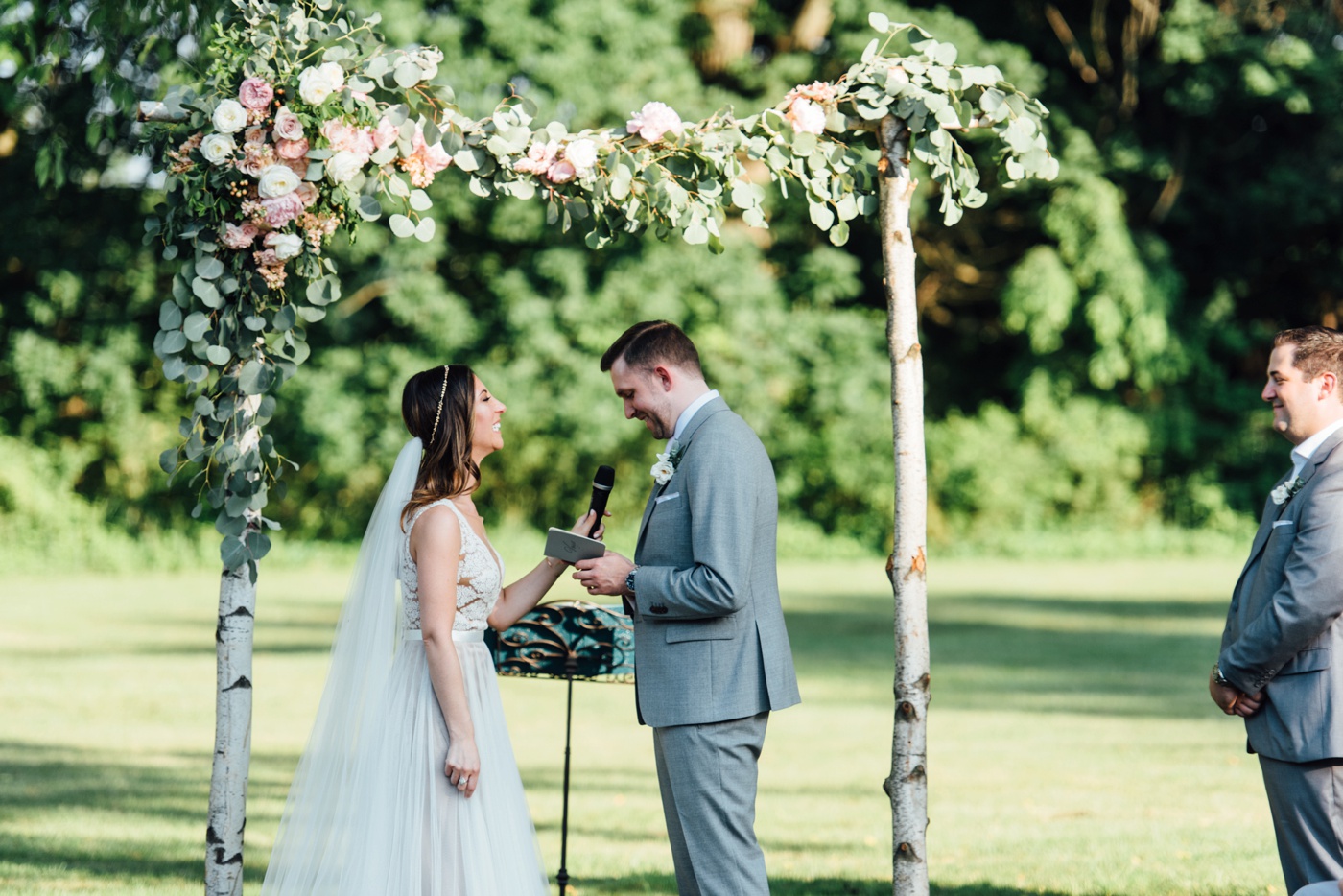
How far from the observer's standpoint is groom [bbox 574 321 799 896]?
3.97 meters

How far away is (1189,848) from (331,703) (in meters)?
4.59

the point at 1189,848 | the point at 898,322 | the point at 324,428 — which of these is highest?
the point at 324,428

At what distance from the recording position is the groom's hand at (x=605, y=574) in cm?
412

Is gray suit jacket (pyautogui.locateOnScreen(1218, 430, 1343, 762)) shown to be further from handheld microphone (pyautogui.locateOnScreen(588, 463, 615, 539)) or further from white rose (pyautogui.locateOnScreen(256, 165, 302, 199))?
white rose (pyautogui.locateOnScreen(256, 165, 302, 199))

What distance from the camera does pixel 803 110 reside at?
442cm

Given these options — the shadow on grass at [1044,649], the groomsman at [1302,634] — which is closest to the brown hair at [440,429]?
the groomsman at [1302,634]

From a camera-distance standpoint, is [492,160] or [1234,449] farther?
[1234,449]

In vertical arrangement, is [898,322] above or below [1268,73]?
below

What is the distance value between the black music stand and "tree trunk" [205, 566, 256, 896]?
0.97 metres

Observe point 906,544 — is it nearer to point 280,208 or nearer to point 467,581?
point 467,581

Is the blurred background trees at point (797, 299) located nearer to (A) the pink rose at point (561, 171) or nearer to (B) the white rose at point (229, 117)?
(A) the pink rose at point (561, 171)

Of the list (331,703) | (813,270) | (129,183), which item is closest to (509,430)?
(813,270)

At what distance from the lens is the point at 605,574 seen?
4117 millimetres

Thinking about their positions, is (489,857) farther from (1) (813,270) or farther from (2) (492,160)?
(1) (813,270)
